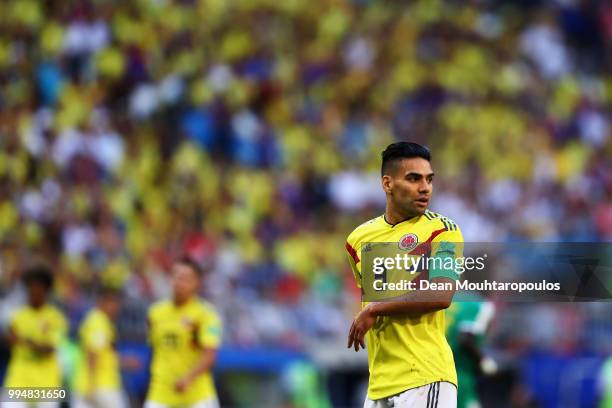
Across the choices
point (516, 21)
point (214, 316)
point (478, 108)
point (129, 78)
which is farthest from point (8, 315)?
point (516, 21)

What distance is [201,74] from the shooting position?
68.3ft

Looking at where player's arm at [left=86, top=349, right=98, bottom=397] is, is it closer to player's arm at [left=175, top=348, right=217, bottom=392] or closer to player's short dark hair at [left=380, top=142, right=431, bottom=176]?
player's arm at [left=175, top=348, right=217, bottom=392]

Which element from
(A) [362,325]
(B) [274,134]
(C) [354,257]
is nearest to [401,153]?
(C) [354,257]

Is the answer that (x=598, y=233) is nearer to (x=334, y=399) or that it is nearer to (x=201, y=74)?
(x=334, y=399)

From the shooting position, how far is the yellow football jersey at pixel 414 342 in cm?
642

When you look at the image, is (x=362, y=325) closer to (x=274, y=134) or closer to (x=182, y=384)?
(x=182, y=384)

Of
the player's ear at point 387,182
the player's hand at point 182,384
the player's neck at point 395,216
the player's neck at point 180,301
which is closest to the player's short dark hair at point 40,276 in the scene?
the player's neck at point 180,301

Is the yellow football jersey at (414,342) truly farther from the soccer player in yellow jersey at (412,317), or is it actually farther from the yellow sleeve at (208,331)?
the yellow sleeve at (208,331)

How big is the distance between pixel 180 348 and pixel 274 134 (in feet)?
33.0

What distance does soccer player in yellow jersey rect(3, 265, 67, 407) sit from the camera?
1175cm

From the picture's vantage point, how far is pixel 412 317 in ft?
21.2

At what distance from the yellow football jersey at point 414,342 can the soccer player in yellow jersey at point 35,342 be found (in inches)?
231

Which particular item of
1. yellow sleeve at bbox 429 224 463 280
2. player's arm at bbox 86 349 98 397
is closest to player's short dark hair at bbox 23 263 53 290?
player's arm at bbox 86 349 98 397

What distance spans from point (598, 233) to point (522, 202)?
1660 millimetres
